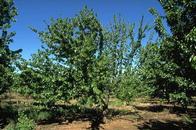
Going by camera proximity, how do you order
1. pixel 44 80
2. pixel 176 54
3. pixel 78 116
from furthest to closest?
pixel 78 116
pixel 44 80
pixel 176 54

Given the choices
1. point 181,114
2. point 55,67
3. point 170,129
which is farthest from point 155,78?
point 181,114

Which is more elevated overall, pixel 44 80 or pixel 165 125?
pixel 44 80

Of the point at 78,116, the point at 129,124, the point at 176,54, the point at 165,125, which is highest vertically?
the point at 176,54

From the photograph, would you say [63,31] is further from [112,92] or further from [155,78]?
[155,78]

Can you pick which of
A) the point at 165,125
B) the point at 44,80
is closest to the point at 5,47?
the point at 44,80

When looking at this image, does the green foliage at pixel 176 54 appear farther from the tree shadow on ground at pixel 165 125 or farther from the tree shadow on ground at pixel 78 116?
the tree shadow on ground at pixel 78 116

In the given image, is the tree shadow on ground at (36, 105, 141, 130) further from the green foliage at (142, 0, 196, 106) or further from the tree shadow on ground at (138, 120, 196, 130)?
the green foliage at (142, 0, 196, 106)

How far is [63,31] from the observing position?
74.8ft

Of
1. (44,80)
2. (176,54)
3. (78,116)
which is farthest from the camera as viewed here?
(78,116)

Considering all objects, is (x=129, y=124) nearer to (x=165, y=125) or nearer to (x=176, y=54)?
(x=165, y=125)

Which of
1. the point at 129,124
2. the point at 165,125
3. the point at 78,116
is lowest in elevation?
the point at 165,125

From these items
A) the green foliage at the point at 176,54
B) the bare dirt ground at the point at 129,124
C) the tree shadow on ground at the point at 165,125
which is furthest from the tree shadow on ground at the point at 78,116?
the green foliage at the point at 176,54

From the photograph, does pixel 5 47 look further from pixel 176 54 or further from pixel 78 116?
pixel 176 54

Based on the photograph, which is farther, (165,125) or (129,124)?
(165,125)
